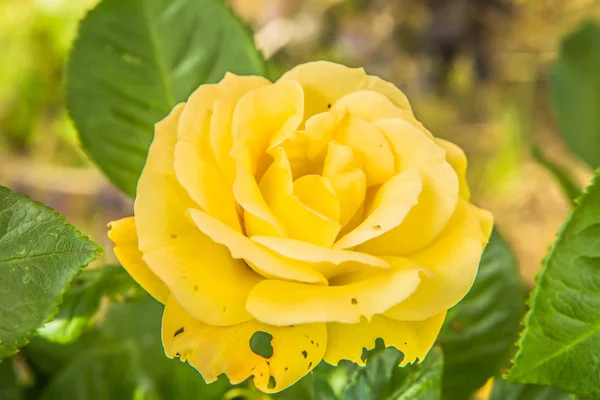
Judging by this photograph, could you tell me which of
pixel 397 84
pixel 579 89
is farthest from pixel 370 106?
pixel 397 84

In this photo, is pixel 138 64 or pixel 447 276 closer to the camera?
pixel 447 276

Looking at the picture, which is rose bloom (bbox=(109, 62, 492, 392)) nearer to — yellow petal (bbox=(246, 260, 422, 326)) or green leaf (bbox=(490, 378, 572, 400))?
yellow petal (bbox=(246, 260, 422, 326))

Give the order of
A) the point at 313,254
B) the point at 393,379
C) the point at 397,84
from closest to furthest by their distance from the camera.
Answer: the point at 313,254 → the point at 393,379 → the point at 397,84

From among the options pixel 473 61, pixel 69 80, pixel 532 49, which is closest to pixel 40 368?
pixel 69 80

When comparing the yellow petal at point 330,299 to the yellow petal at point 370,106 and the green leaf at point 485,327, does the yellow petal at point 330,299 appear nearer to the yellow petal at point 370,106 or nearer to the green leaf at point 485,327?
the yellow petal at point 370,106

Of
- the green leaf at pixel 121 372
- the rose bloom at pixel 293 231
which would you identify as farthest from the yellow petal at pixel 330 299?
the green leaf at pixel 121 372

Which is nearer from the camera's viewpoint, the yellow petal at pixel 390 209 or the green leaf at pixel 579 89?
the yellow petal at pixel 390 209

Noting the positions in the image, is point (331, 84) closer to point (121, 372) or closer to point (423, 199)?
point (423, 199)
